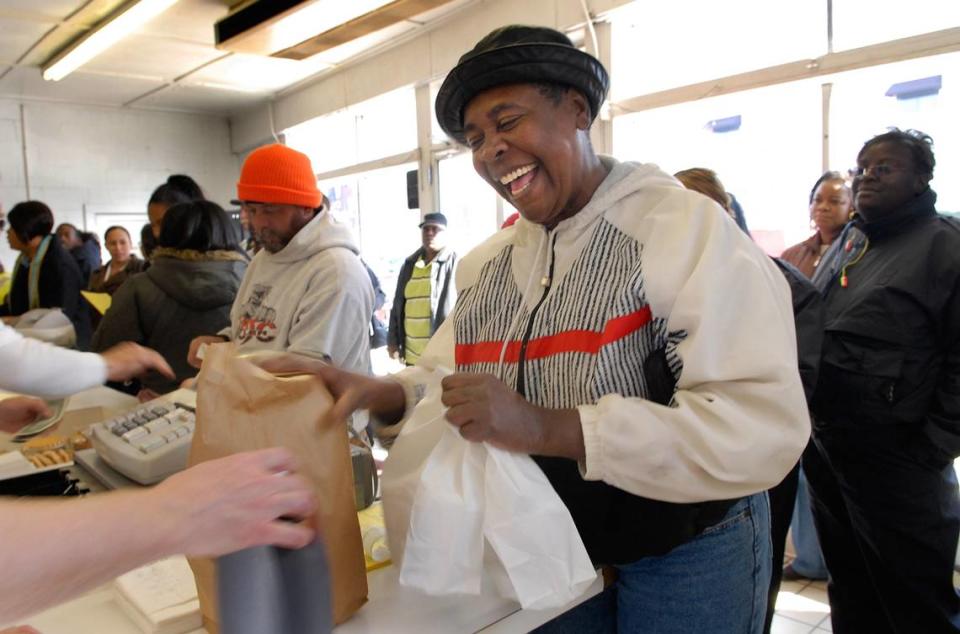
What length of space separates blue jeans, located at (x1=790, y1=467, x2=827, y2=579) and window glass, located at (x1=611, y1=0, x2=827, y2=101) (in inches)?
87.7

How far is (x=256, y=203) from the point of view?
2225 millimetres

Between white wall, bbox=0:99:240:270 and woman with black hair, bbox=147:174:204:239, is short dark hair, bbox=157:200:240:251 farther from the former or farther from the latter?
white wall, bbox=0:99:240:270

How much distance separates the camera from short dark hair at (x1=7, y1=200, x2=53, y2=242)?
4.54 m

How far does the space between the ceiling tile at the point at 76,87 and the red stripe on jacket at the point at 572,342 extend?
A: 7.30 meters

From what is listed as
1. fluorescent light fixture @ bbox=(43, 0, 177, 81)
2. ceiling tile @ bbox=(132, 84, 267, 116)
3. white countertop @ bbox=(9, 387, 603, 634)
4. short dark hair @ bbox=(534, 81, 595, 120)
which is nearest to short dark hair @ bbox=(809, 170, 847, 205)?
short dark hair @ bbox=(534, 81, 595, 120)

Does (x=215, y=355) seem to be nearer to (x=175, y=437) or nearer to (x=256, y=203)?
(x=175, y=437)

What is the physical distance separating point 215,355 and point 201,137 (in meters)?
8.90

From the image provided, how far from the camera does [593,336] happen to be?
3.41 ft

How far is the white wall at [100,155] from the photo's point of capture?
25.1 ft

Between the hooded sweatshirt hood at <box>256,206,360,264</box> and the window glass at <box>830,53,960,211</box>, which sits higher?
the window glass at <box>830,53,960,211</box>

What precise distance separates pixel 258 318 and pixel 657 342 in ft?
5.14

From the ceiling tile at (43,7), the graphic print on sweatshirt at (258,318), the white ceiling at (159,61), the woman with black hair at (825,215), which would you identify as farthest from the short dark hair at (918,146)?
the ceiling tile at (43,7)

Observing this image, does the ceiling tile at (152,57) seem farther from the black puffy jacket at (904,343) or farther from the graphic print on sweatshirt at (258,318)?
the black puffy jacket at (904,343)

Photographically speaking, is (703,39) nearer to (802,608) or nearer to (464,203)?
(464,203)
